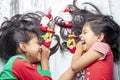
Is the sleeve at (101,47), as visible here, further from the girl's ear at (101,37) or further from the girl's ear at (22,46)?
the girl's ear at (22,46)

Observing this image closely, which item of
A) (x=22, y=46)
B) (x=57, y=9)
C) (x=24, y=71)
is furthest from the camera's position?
(x=57, y=9)

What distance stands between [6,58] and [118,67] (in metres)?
0.44

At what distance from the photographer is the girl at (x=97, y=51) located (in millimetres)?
1070

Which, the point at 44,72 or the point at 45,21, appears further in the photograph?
the point at 45,21

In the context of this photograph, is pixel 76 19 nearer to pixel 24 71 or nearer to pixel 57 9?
pixel 57 9

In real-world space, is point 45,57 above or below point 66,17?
below

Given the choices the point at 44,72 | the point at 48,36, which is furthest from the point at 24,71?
the point at 48,36

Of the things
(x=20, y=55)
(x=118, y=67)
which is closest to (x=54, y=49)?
(x=20, y=55)

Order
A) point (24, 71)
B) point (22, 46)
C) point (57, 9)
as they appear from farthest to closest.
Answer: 1. point (57, 9)
2. point (22, 46)
3. point (24, 71)

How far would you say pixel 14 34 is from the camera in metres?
1.18

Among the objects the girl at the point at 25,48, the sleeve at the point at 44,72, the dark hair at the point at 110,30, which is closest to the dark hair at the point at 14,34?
the girl at the point at 25,48

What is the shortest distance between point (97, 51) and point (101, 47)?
2 cm

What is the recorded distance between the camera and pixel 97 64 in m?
1.08

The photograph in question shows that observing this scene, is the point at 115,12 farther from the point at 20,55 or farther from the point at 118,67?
the point at 20,55
